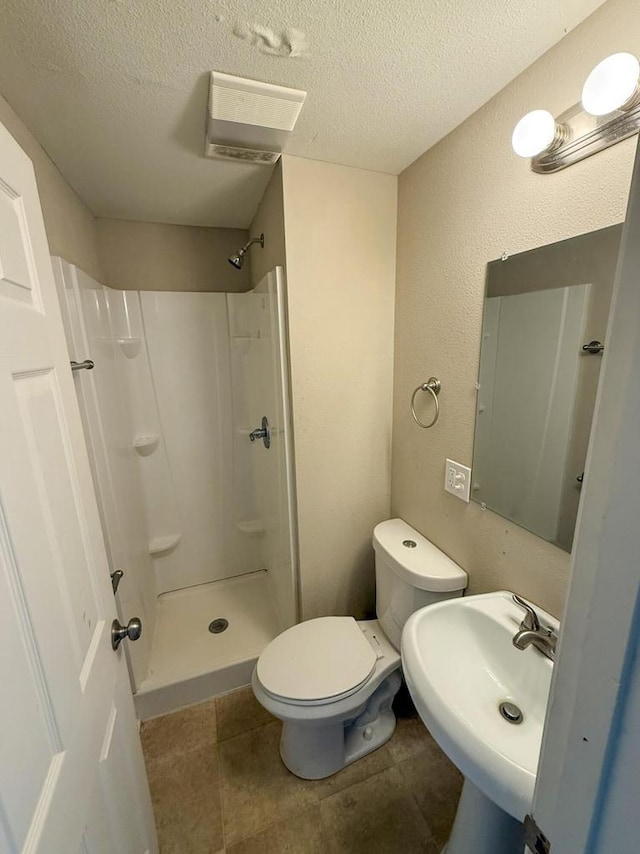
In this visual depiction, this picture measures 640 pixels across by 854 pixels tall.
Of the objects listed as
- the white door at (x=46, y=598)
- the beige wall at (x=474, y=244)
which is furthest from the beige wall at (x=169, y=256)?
the white door at (x=46, y=598)

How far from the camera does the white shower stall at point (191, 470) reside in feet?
4.61

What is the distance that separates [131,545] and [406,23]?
2013 millimetres

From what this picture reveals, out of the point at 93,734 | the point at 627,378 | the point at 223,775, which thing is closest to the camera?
the point at 627,378

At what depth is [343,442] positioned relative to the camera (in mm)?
1489

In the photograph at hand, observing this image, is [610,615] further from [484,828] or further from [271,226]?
[271,226]

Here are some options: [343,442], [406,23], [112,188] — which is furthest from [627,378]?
[112,188]

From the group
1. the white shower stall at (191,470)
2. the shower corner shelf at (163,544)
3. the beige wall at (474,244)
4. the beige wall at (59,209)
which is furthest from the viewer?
the shower corner shelf at (163,544)

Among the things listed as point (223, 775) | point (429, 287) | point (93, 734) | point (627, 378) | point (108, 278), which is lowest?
point (223, 775)

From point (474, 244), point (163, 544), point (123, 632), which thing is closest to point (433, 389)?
point (474, 244)

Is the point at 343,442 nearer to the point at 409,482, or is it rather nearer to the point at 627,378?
the point at 409,482

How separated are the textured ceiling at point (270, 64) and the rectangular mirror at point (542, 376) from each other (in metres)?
0.48

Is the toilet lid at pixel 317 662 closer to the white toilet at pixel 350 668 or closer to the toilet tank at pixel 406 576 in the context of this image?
the white toilet at pixel 350 668

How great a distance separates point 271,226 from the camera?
144 cm

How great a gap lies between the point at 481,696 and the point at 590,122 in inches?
53.9
